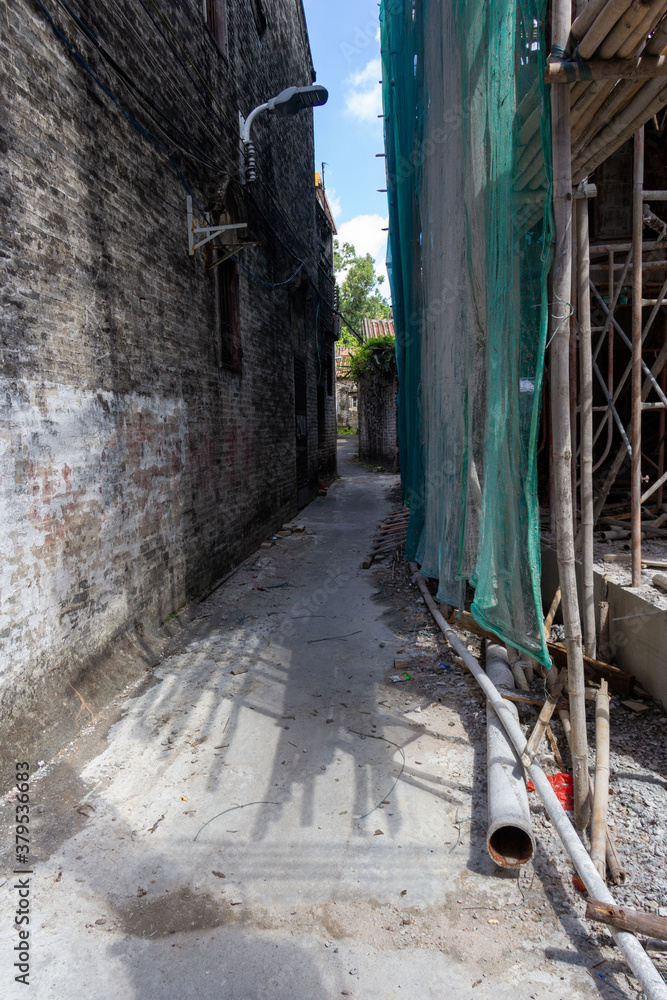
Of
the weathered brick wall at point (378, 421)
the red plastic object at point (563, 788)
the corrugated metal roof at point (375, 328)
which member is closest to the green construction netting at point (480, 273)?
the red plastic object at point (563, 788)

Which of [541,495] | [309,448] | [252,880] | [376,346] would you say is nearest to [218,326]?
[541,495]

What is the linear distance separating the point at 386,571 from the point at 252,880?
4955mm

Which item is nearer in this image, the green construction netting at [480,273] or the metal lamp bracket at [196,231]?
the green construction netting at [480,273]

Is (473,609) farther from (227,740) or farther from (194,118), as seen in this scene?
(194,118)

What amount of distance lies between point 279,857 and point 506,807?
107 centimetres

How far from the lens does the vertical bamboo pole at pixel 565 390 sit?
2.59m

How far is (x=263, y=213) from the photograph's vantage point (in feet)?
29.9

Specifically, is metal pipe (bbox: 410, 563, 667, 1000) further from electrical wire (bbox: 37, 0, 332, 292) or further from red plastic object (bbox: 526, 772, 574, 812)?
electrical wire (bbox: 37, 0, 332, 292)

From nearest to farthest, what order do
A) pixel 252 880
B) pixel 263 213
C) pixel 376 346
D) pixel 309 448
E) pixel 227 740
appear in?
pixel 252 880 → pixel 227 740 → pixel 263 213 → pixel 309 448 → pixel 376 346

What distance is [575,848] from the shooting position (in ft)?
7.41

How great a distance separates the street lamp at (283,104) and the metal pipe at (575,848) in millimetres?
7301

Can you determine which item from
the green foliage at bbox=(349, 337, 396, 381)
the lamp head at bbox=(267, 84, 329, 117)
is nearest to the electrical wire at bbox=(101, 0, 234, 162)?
the lamp head at bbox=(267, 84, 329, 117)

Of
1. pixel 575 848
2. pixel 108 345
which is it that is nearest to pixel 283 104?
pixel 108 345

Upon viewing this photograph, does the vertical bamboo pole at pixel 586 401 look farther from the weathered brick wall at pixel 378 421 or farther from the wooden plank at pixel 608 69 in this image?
the weathered brick wall at pixel 378 421
